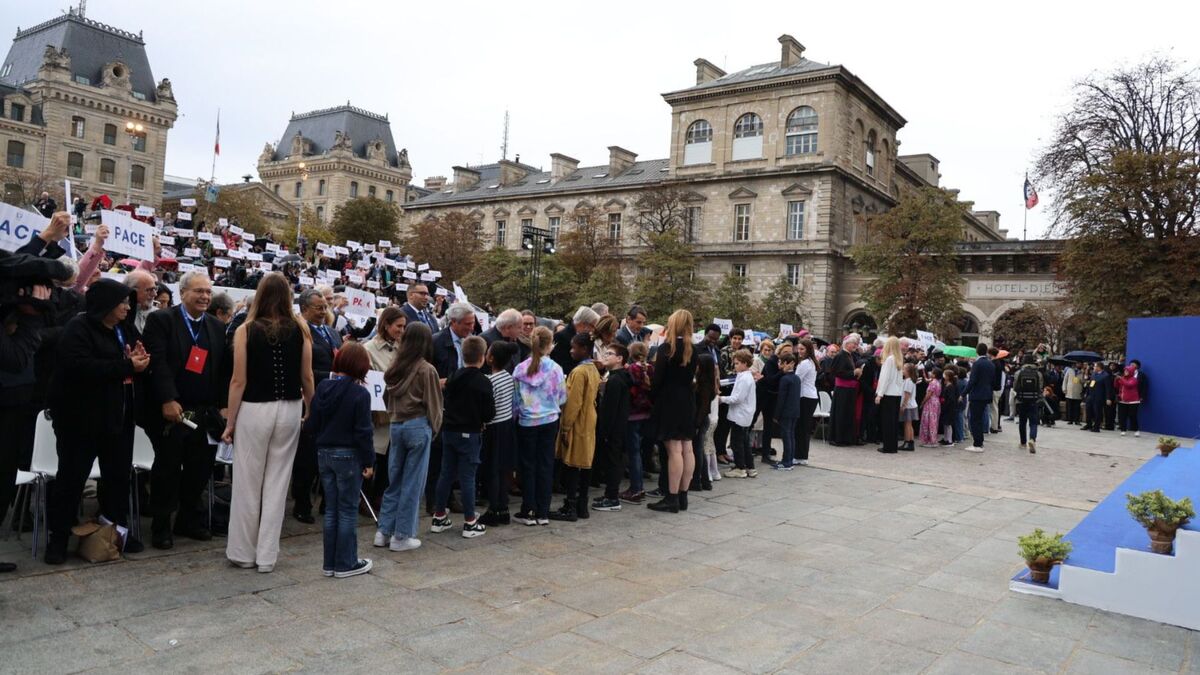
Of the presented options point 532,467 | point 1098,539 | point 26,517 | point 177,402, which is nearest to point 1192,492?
point 1098,539

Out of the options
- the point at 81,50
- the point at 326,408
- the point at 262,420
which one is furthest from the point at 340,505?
the point at 81,50

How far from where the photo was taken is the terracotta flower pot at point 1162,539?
17.3 feet

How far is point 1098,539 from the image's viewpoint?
251 inches

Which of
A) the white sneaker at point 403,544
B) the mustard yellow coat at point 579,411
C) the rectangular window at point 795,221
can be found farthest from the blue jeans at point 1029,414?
the rectangular window at point 795,221

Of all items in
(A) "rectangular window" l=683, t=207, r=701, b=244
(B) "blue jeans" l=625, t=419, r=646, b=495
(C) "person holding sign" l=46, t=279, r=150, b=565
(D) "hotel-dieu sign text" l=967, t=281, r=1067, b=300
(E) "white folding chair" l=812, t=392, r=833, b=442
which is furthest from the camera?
(A) "rectangular window" l=683, t=207, r=701, b=244

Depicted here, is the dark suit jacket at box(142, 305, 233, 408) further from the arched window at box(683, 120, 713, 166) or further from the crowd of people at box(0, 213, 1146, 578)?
the arched window at box(683, 120, 713, 166)

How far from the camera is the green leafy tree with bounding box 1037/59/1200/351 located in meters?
29.8

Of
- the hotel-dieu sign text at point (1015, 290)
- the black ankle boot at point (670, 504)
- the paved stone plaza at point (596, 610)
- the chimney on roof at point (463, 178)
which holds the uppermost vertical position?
the chimney on roof at point (463, 178)

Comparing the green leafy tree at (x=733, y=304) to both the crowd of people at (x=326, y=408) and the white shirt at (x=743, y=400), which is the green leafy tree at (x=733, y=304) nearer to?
the white shirt at (x=743, y=400)

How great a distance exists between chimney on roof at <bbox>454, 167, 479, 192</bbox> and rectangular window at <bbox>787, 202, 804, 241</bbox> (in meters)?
35.7

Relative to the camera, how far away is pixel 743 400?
9.77m

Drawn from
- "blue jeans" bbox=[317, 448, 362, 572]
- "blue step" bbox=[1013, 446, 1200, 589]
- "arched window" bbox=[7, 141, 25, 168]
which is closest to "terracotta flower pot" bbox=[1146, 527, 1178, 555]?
"blue step" bbox=[1013, 446, 1200, 589]

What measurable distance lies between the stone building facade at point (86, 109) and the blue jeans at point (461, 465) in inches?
2849

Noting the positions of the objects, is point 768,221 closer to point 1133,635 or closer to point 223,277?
point 223,277
